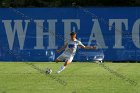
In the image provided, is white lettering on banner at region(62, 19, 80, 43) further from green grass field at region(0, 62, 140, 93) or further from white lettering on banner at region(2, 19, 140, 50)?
green grass field at region(0, 62, 140, 93)

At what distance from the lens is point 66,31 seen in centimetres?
3566

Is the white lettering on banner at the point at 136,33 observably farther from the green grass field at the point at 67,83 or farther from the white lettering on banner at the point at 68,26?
the green grass field at the point at 67,83

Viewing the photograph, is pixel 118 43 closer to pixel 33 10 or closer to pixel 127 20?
pixel 127 20

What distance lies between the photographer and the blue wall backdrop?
3500cm

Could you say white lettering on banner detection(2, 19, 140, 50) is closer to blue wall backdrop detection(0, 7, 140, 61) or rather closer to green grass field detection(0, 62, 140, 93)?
blue wall backdrop detection(0, 7, 140, 61)

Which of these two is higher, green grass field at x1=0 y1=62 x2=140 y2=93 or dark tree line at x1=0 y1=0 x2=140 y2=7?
dark tree line at x1=0 y1=0 x2=140 y2=7

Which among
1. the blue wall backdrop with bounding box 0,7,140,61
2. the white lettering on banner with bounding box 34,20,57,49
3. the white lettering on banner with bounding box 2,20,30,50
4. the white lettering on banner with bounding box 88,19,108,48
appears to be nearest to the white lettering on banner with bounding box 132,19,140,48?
the blue wall backdrop with bounding box 0,7,140,61

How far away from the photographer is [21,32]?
3575cm

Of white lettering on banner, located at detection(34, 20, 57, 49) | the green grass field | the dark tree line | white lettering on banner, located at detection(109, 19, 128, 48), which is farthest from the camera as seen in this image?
the dark tree line

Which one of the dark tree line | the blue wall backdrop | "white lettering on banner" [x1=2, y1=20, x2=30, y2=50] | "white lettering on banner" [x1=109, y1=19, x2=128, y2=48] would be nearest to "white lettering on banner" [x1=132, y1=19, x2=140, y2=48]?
the blue wall backdrop

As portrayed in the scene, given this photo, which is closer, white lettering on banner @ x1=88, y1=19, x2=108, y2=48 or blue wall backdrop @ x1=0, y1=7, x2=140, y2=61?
blue wall backdrop @ x1=0, y1=7, x2=140, y2=61

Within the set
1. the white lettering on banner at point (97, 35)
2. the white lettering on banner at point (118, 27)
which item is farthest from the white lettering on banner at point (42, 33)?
the white lettering on banner at point (118, 27)

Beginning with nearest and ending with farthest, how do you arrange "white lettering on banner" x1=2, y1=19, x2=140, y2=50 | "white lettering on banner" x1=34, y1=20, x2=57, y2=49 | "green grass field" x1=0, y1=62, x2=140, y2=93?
"green grass field" x1=0, y1=62, x2=140, y2=93, "white lettering on banner" x1=2, y1=19, x2=140, y2=50, "white lettering on banner" x1=34, y1=20, x2=57, y2=49

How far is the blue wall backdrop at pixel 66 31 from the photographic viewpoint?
3500 cm
